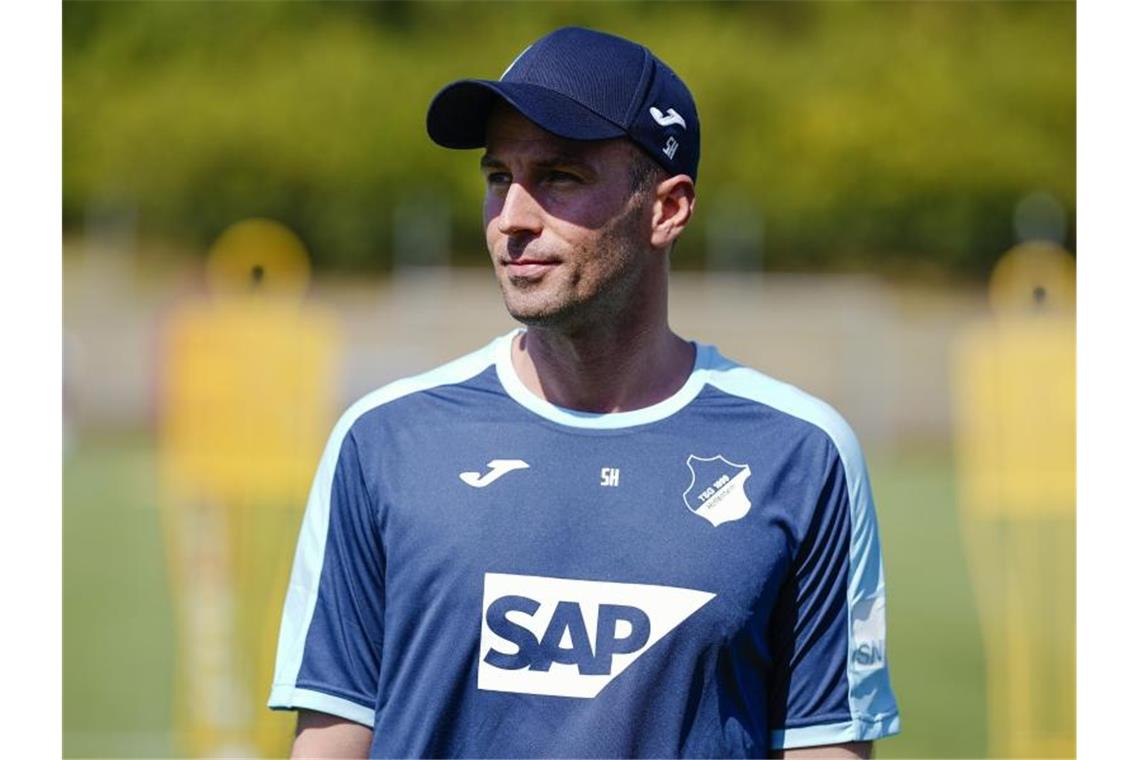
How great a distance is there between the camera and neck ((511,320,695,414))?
269 centimetres

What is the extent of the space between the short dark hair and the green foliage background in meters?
20.1

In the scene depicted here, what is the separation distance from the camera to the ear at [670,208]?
106 inches

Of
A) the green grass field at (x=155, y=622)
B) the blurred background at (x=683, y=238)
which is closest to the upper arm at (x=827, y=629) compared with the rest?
the green grass field at (x=155, y=622)

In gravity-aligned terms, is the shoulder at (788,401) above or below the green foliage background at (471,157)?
below

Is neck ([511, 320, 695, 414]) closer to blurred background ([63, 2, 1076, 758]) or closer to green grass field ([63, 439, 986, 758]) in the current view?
green grass field ([63, 439, 986, 758])

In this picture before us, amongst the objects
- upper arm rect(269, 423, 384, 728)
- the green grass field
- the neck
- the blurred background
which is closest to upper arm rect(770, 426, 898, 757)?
the neck

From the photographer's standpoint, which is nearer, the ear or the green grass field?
the ear

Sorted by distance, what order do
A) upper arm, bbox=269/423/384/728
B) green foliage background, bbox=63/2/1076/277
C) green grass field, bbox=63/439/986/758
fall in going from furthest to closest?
green foliage background, bbox=63/2/1076/277
green grass field, bbox=63/439/986/758
upper arm, bbox=269/423/384/728

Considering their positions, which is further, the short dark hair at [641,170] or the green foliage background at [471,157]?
the green foliage background at [471,157]

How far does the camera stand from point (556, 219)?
8.36ft

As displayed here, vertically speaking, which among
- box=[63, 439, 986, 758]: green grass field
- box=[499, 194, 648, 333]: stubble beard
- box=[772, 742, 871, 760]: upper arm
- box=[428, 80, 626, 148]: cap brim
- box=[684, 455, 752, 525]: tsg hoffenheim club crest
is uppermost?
box=[428, 80, 626, 148]: cap brim

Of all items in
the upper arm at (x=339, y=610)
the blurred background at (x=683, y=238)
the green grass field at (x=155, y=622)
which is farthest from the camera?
the blurred background at (x=683, y=238)

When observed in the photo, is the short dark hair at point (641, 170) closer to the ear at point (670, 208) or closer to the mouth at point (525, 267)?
the ear at point (670, 208)

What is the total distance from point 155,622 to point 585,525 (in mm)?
8858
